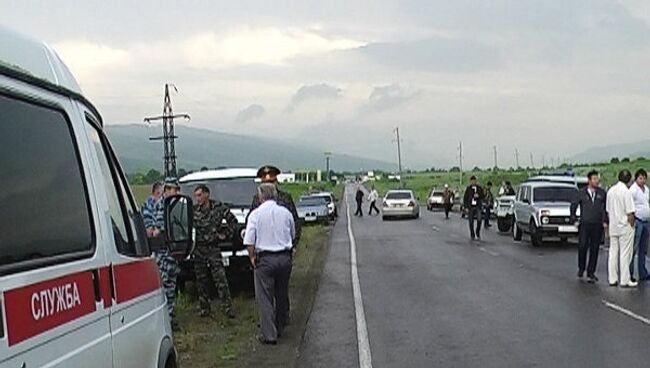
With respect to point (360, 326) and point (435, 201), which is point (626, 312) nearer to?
point (360, 326)

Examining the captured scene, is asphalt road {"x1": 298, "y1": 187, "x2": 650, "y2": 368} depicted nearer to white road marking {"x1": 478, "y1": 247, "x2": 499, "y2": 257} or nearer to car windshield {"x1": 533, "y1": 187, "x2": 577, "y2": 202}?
white road marking {"x1": 478, "y1": 247, "x2": 499, "y2": 257}

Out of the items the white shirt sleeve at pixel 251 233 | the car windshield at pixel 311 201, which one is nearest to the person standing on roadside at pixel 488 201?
the car windshield at pixel 311 201

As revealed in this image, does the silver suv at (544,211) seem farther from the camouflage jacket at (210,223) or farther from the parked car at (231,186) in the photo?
the camouflage jacket at (210,223)

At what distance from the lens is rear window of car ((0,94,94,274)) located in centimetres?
355

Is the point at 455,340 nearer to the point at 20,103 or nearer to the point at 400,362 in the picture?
the point at 400,362

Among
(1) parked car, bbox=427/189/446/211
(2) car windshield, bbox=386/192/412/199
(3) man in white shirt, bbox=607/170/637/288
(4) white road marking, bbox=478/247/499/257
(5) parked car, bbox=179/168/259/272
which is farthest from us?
(1) parked car, bbox=427/189/446/211

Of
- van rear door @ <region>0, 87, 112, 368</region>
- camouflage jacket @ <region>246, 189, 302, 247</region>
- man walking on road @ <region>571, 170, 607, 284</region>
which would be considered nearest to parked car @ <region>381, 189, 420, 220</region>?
man walking on road @ <region>571, 170, 607, 284</region>

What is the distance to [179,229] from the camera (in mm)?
6262

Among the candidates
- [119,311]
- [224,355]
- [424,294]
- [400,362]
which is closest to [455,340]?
[400,362]

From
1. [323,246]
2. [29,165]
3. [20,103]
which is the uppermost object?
[20,103]

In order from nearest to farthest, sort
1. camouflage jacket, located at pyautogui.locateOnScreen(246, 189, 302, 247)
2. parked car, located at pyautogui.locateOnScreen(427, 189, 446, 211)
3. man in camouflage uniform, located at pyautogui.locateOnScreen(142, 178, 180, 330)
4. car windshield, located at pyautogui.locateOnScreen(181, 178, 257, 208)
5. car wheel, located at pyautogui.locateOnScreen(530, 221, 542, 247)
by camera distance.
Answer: man in camouflage uniform, located at pyautogui.locateOnScreen(142, 178, 180, 330) < camouflage jacket, located at pyautogui.locateOnScreen(246, 189, 302, 247) < car windshield, located at pyautogui.locateOnScreen(181, 178, 257, 208) < car wheel, located at pyautogui.locateOnScreen(530, 221, 542, 247) < parked car, located at pyautogui.locateOnScreen(427, 189, 446, 211)

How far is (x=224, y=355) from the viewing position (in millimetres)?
11094

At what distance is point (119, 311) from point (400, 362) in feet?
20.3

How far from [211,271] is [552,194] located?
57.7ft
